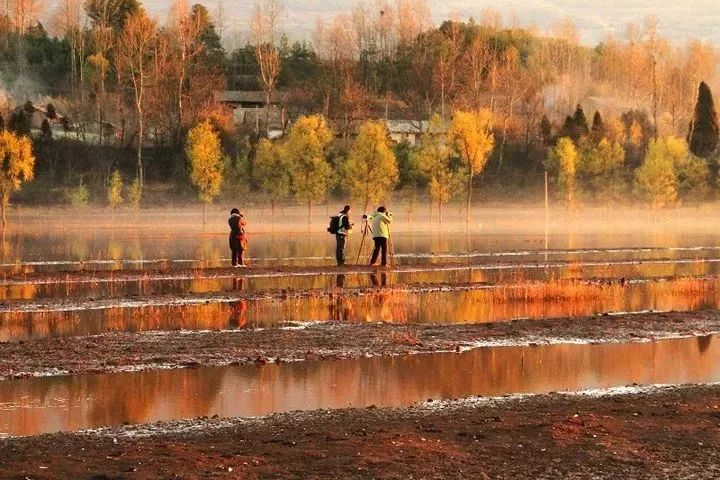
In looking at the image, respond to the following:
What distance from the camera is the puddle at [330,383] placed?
674 inches

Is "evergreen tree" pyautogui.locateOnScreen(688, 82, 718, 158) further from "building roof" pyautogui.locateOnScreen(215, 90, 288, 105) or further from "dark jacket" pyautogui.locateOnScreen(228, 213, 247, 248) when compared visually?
"dark jacket" pyautogui.locateOnScreen(228, 213, 247, 248)

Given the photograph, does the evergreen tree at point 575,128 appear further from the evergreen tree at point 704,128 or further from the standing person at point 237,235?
the standing person at point 237,235

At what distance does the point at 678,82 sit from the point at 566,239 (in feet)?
296

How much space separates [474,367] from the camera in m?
21.2

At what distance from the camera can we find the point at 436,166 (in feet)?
322

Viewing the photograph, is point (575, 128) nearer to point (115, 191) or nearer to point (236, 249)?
point (115, 191)

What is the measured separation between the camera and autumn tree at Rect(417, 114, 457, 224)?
321 ft

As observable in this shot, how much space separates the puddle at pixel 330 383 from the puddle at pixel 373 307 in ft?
18.9

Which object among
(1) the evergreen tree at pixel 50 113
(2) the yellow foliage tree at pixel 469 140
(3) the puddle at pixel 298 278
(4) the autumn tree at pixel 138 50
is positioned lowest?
(3) the puddle at pixel 298 278

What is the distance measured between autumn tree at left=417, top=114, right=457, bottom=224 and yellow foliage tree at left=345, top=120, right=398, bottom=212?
3.24 m

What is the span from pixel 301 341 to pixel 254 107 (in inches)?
4879

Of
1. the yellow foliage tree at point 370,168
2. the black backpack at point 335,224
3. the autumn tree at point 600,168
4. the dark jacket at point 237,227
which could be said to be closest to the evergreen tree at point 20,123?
the yellow foliage tree at point 370,168

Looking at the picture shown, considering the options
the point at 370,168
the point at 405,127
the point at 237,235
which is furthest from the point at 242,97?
the point at 237,235

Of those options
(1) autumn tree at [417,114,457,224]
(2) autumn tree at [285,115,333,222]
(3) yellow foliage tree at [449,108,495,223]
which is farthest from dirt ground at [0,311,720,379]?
(3) yellow foliage tree at [449,108,495,223]
